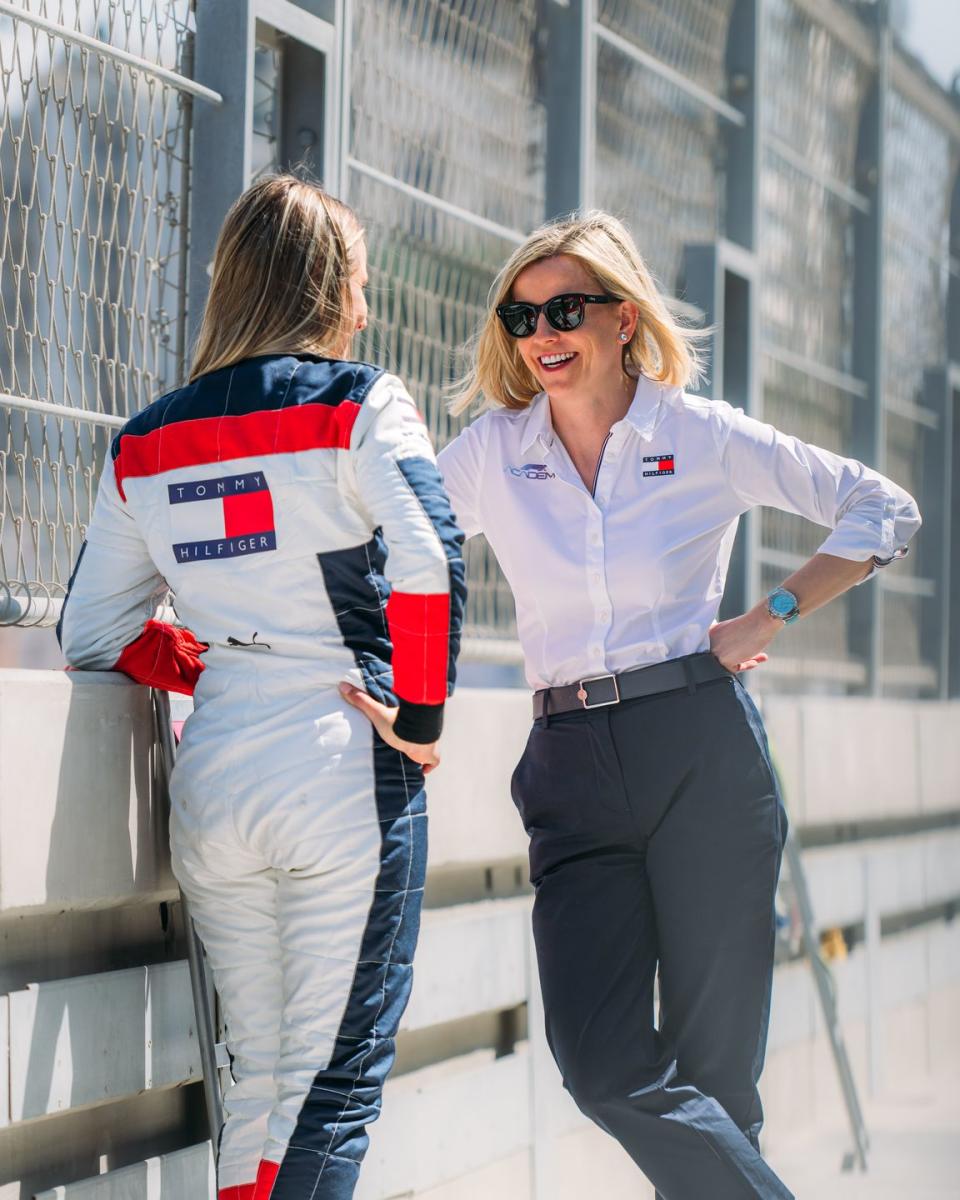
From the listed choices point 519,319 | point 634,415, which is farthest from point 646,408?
point 519,319

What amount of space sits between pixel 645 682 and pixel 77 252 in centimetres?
139

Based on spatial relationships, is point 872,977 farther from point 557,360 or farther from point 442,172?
point 557,360

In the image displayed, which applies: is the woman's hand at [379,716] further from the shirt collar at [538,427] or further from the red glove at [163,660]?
the shirt collar at [538,427]

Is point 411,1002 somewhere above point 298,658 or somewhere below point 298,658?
below

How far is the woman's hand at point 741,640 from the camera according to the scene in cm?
326

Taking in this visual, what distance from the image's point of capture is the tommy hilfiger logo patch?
3264 mm

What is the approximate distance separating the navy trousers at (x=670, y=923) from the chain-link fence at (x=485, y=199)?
112 centimetres

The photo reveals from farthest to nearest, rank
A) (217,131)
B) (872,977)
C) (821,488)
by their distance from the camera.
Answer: (872,977) < (217,131) < (821,488)

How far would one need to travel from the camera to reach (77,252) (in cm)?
347

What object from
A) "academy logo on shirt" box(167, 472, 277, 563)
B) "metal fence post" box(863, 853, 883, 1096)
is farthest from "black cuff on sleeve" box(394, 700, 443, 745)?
"metal fence post" box(863, 853, 883, 1096)

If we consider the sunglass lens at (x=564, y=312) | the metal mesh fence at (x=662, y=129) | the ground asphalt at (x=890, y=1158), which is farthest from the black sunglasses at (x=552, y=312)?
the ground asphalt at (x=890, y=1158)

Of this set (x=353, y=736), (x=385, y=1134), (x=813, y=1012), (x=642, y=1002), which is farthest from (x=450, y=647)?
(x=813, y=1012)

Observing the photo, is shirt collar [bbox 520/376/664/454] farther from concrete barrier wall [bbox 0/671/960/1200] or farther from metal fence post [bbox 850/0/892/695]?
metal fence post [bbox 850/0/892/695]

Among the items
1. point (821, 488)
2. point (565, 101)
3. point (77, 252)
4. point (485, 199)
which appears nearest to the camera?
point (821, 488)
